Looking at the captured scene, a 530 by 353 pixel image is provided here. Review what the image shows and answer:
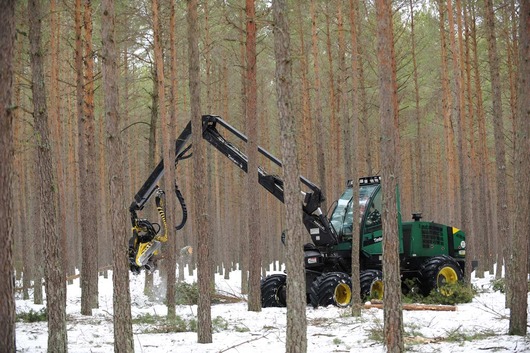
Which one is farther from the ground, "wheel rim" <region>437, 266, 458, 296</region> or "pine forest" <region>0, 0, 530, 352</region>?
"pine forest" <region>0, 0, 530, 352</region>

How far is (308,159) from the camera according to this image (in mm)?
25672

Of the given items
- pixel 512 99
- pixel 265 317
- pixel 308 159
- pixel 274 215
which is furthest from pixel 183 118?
pixel 265 317

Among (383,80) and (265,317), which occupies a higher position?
(383,80)

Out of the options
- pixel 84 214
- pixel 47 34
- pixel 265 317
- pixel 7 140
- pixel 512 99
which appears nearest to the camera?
pixel 7 140

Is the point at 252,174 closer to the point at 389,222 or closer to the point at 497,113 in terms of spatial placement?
the point at 497,113

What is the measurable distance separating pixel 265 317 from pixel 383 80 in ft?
19.6

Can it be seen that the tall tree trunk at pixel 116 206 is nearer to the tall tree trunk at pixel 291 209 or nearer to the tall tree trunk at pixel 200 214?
the tall tree trunk at pixel 200 214

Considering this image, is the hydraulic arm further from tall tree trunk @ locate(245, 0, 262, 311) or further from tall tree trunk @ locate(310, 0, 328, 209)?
tall tree trunk @ locate(310, 0, 328, 209)

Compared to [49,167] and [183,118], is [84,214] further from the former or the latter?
[183,118]

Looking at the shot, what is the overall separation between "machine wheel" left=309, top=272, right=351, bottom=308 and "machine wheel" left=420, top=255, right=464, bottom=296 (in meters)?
2.20

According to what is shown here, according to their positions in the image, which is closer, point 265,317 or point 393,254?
point 393,254

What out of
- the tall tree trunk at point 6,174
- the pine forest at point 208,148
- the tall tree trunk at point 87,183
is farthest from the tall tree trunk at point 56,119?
the tall tree trunk at point 6,174

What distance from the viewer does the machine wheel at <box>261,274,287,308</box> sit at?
14570mm

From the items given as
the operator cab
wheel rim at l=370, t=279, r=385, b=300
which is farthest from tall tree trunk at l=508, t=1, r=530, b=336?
the operator cab
